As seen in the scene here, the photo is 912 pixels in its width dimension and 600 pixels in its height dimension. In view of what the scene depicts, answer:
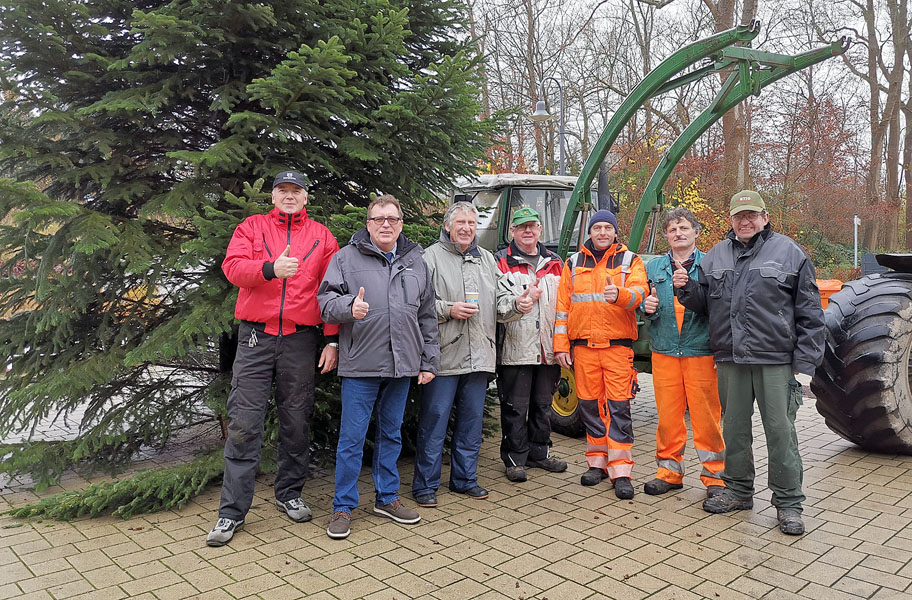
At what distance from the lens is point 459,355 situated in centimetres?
469

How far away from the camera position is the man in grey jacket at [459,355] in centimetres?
467

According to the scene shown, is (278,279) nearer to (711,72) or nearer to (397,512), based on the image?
(397,512)

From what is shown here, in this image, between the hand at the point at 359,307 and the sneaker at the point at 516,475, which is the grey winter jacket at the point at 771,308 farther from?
the hand at the point at 359,307

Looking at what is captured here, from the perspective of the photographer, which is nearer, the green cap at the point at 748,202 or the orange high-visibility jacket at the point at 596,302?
the green cap at the point at 748,202

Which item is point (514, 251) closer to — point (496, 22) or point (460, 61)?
point (460, 61)

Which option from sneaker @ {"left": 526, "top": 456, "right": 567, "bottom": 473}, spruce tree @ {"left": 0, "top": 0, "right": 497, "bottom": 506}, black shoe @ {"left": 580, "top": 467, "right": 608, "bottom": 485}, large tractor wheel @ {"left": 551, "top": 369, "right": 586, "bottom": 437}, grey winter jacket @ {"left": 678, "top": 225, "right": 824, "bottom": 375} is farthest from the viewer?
large tractor wheel @ {"left": 551, "top": 369, "right": 586, "bottom": 437}

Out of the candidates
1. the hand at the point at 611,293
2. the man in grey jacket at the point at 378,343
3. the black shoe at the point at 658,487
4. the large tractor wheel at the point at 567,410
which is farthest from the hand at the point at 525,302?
the large tractor wheel at the point at 567,410

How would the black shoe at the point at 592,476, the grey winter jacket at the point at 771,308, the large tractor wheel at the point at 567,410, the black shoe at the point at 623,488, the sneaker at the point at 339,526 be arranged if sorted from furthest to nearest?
the large tractor wheel at the point at 567,410 → the black shoe at the point at 592,476 → the black shoe at the point at 623,488 → the grey winter jacket at the point at 771,308 → the sneaker at the point at 339,526

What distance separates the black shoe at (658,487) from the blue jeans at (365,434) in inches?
69.9

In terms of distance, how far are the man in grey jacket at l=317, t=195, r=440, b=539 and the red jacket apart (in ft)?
0.52

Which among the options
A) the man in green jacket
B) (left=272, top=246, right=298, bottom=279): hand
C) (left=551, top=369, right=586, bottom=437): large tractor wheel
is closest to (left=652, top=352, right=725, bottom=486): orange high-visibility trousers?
the man in green jacket

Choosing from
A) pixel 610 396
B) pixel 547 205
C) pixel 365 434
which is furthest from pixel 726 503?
pixel 547 205

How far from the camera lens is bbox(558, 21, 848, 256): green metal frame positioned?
A: 561 centimetres

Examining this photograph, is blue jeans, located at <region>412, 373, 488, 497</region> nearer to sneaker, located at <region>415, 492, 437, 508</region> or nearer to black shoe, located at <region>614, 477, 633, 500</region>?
sneaker, located at <region>415, 492, 437, 508</region>
